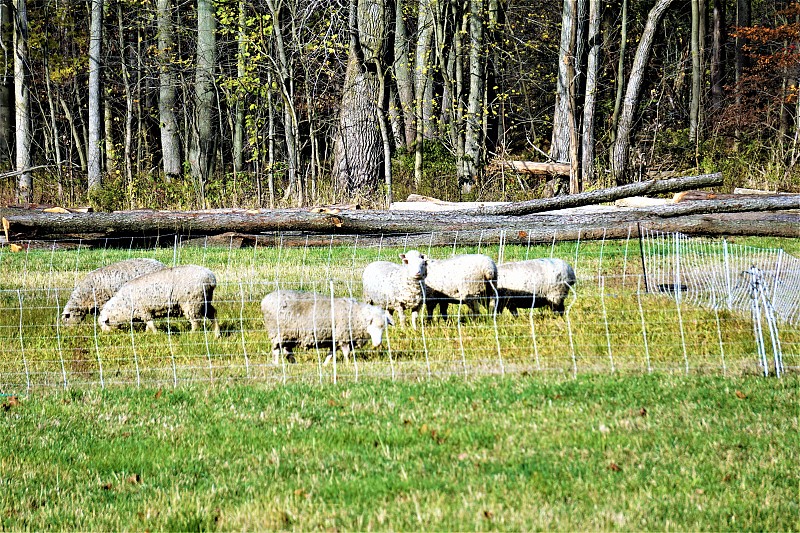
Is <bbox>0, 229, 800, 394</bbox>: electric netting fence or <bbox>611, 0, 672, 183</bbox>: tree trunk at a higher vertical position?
<bbox>611, 0, 672, 183</bbox>: tree trunk

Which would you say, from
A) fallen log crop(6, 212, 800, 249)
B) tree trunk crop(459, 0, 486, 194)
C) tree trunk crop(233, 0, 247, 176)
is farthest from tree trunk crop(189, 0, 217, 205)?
fallen log crop(6, 212, 800, 249)

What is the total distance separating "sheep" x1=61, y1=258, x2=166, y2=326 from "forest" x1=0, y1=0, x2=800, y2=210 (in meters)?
7.59

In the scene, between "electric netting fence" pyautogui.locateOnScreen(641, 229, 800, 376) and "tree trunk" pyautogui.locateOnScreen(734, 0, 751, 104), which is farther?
"tree trunk" pyautogui.locateOnScreen(734, 0, 751, 104)

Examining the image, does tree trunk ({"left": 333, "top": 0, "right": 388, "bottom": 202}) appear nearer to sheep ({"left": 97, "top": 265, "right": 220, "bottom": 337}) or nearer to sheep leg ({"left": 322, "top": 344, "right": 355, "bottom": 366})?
sheep ({"left": 97, "top": 265, "right": 220, "bottom": 337})

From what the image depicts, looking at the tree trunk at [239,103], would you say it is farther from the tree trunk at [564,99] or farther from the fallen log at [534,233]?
the tree trunk at [564,99]

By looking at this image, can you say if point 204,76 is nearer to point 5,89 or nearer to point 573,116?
point 5,89

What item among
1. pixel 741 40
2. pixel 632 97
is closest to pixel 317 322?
pixel 632 97

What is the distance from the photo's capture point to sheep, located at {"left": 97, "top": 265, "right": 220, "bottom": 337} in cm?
973

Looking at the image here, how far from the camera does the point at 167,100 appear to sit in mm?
26219

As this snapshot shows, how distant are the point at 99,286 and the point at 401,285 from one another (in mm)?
3936

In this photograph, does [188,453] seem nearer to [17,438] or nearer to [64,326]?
[17,438]

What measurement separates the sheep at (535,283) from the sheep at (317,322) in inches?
83.2

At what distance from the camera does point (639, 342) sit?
8.59m

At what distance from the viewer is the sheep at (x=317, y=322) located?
326 inches
